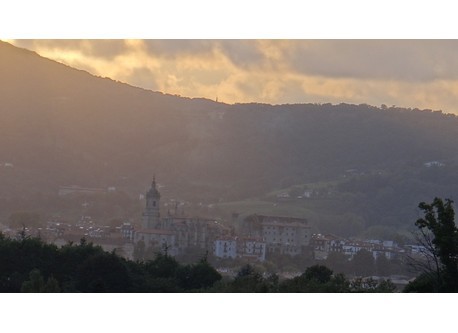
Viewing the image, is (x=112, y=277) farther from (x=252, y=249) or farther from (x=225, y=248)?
(x=252, y=249)

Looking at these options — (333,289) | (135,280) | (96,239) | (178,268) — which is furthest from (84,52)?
(333,289)

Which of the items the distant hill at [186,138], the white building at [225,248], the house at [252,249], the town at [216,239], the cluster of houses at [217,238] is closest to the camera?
the town at [216,239]

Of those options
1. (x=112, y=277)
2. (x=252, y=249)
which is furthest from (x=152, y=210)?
(x=112, y=277)

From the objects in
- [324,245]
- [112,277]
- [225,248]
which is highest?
[324,245]

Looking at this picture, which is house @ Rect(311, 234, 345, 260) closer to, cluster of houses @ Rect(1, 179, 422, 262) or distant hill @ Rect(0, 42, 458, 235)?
cluster of houses @ Rect(1, 179, 422, 262)

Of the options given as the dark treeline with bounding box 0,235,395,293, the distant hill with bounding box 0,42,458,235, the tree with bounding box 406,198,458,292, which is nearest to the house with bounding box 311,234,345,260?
the distant hill with bounding box 0,42,458,235

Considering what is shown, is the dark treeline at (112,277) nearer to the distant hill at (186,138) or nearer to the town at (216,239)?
the town at (216,239)

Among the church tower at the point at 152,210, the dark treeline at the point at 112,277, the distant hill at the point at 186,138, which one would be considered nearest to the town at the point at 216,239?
the church tower at the point at 152,210
